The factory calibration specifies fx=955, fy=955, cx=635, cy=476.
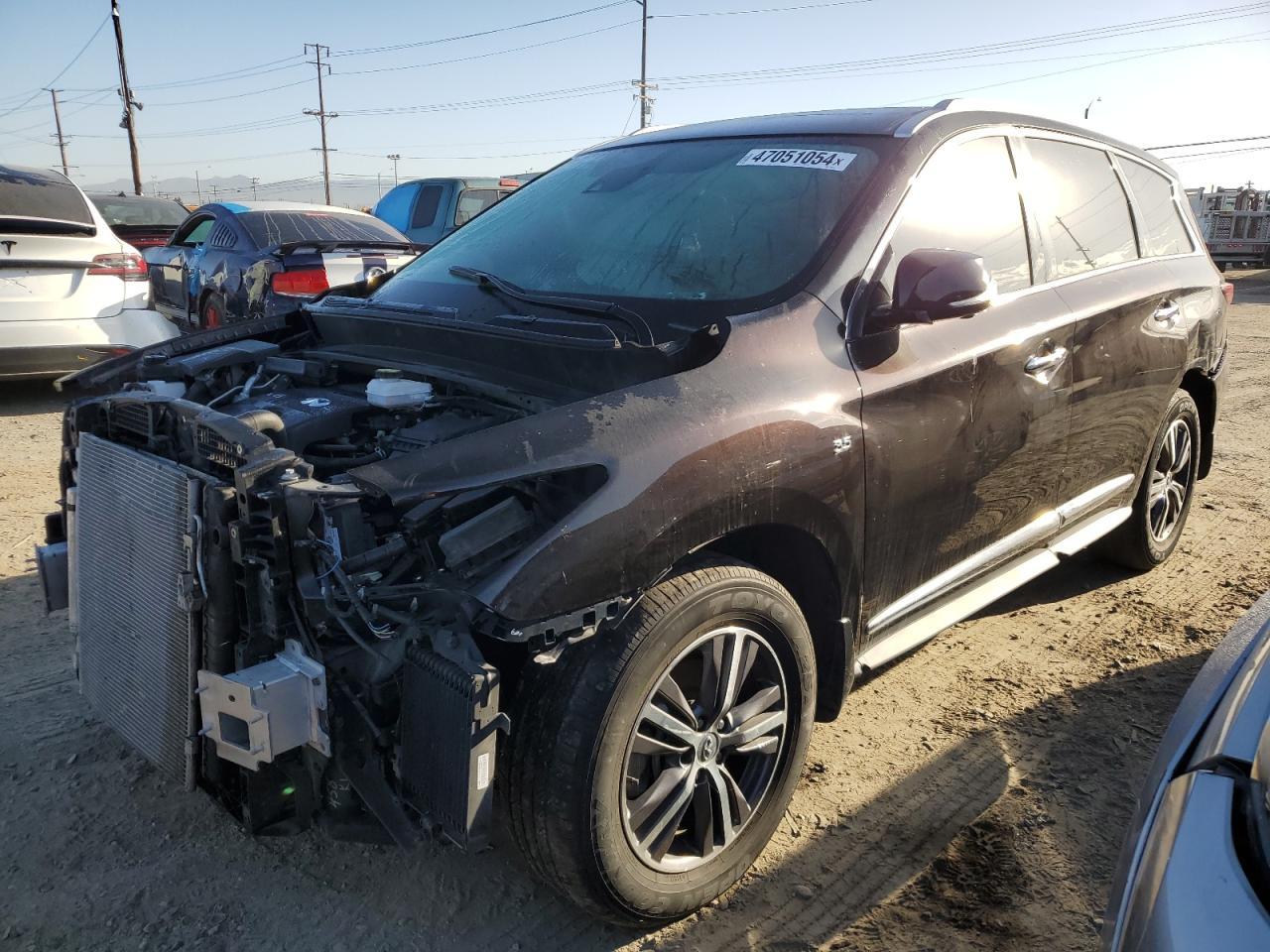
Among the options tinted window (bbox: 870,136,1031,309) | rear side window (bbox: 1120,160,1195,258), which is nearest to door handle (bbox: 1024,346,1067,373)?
tinted window (bbox: 870,136,1031,309)

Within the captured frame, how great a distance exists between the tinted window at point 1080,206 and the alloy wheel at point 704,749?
78.8 inches

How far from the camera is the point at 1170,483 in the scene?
460 centimetres

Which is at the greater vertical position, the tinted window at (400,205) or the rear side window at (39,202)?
the tinted window at (400,205)

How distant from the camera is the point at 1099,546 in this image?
180 inches

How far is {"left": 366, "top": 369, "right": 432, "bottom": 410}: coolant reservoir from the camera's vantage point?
268 centimetres

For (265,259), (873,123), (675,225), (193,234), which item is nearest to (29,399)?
(265,259)

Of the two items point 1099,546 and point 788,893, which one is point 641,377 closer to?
point 788,893

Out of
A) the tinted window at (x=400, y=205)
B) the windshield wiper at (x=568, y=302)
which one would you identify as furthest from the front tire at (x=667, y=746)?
the tinted window at (x=400, y=205)

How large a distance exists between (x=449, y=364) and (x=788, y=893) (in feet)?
5.94

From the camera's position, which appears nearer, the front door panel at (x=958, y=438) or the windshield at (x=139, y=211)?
the front door panel at (x=958, y=438)

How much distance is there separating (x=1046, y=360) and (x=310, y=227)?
7.27 meters

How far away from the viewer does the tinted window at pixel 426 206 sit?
12.3 m

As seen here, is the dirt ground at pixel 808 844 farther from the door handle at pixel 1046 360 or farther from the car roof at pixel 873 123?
the car roof at pixel 873 123

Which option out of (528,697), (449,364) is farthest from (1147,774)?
(449,364)
